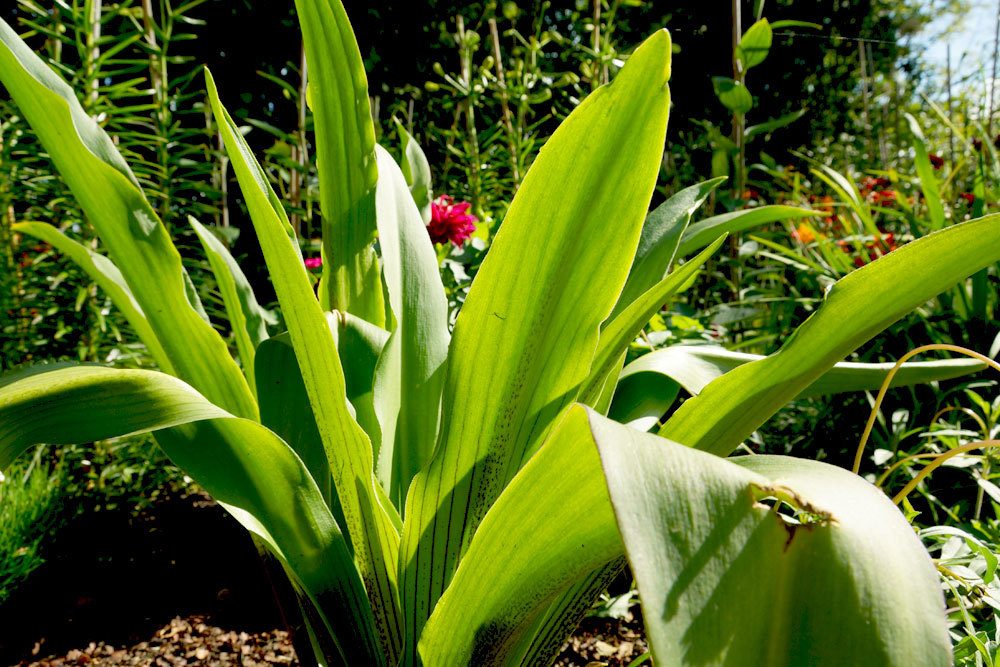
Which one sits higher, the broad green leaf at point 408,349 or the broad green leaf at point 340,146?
the broad green leaf at point 340,146

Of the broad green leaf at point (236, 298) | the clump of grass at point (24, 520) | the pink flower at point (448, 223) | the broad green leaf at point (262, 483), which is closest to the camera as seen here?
the broad green leaf at point (262, 483)

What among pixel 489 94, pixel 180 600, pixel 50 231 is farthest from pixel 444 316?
pixel 489 94

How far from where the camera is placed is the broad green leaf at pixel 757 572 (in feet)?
1.02

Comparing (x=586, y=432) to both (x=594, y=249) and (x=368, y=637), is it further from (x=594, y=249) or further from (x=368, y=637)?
(x=368, y=637)

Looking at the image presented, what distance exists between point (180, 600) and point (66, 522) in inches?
11.6

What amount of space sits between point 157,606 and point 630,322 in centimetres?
107

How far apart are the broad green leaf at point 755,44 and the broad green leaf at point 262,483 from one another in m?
1.33

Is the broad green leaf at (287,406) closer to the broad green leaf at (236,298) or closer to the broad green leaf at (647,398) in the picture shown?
the broad green leaf at (236,298)

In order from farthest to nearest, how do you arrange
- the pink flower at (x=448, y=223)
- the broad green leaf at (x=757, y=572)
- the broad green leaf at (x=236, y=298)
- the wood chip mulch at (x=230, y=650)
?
the pink flower at (x=448, y=223) < the wood chip mulch at (x=230, y=650) < the broad green leaf at (x=236, y=298) < the broad green leaf at (x=757, y=572)

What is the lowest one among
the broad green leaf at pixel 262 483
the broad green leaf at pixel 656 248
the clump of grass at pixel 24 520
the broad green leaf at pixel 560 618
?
the clump of grass at pixel 24 520

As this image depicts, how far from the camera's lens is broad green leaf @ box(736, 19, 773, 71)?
146cm

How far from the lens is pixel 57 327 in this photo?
1447 millimetres

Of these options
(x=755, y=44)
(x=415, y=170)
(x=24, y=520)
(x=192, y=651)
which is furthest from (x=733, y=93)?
(x=24, y=520)

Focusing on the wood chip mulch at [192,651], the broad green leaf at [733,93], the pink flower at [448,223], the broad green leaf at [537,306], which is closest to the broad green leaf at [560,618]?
the broad green leaf at [537,306]
